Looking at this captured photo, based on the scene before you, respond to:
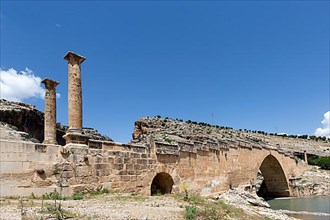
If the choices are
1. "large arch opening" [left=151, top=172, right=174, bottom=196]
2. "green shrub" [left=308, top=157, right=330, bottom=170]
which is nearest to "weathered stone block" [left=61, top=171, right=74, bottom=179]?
"large arch opening" [left=151, top=172, right=174, bottom=196]

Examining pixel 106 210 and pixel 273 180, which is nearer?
pixel 106 210

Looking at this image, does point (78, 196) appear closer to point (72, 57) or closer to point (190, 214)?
point (190, 214)

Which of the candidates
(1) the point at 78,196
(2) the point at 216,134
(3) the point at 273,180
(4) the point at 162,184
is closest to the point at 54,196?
(1) the point at 78,196

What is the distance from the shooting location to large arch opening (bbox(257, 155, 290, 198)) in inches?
1287

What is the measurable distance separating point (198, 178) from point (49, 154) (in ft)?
30.4

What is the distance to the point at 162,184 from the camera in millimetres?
14758

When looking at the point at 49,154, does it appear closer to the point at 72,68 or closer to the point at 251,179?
the point at 72,68

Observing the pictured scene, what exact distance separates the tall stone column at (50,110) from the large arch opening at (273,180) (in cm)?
2455

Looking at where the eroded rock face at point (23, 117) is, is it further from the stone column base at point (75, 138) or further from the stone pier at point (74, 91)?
the stone column base at point (75, 138)

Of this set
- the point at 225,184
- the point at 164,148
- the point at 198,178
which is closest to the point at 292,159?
the point at 225,184

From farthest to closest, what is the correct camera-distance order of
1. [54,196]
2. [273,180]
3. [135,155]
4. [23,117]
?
[273,180], [23,117], [135,155], [54,196]

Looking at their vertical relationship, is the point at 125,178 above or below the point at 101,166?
below

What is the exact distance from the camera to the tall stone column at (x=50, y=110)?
39.0 feet

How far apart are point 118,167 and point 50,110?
11.7 ft
